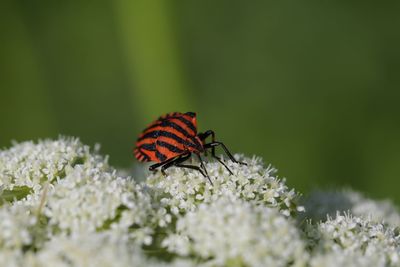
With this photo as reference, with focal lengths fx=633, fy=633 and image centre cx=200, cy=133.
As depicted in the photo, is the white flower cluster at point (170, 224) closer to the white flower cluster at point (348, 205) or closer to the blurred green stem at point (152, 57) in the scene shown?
the white flower cluster at point (348, 205)

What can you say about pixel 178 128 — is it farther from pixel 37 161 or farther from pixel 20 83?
pixel 20 83

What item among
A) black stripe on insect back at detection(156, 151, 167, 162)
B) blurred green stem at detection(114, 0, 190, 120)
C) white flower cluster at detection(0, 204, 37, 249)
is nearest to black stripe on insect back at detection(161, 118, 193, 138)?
black stripe on insect back at detection(156, 151, 167, 162)

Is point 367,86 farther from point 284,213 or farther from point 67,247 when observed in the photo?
point 67,247

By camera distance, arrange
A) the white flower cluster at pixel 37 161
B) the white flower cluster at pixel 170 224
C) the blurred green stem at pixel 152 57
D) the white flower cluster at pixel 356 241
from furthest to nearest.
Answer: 1. the blurred green stem at pixel 152 57
2. the white flower cluster at pixel 37 161
3. the white flower cluster at pixel 356 241
4. the white flower cluster at pixel 170 224

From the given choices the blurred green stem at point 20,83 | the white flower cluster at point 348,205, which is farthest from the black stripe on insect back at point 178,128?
the blurred green stem at point 20,83

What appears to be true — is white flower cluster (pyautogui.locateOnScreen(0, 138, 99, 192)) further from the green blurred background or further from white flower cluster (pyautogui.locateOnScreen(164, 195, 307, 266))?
the green blurred background

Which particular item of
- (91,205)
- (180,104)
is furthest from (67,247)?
(180,104)

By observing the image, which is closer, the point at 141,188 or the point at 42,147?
the point at 141,188
